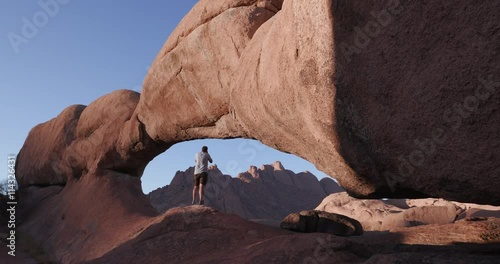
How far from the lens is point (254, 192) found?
3916 cm

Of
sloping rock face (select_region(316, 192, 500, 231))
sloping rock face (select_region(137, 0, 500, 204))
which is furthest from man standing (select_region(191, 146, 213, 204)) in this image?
sloping rock face (select_region(316, 192, 500, 231))

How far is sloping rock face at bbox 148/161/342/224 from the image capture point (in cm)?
3291

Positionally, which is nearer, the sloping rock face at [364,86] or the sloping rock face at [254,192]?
the sloping rock face at [364,86]

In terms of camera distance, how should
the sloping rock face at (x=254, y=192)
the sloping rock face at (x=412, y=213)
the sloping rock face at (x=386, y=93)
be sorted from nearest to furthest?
the sloping rock face at (x=386, y=93) → the sloping rock face at (x=412, y=213) → the sloping rock face at (x=254, y=192)

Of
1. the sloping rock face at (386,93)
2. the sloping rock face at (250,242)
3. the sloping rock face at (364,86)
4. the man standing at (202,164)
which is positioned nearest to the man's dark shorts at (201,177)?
the man standing at (202,164)

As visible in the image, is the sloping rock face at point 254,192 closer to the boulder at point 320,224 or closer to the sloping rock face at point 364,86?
the boulder at point 320,224

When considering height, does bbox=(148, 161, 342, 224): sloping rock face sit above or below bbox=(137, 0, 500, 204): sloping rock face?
above

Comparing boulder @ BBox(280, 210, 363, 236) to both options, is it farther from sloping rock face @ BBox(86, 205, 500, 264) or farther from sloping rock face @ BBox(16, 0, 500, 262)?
sloping rock face @ BBox(16, 0, 500, 262)

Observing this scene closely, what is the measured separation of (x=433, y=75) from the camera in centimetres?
291

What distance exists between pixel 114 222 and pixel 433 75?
333 inches

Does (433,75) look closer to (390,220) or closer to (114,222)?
(114,222)

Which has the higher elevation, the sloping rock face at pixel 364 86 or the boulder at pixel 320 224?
Answer: the sloping rock face at pixel 364 86

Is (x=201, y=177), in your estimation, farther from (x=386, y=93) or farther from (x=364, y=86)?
(x=386, y=93)

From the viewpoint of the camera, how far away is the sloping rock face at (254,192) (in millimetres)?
32906
